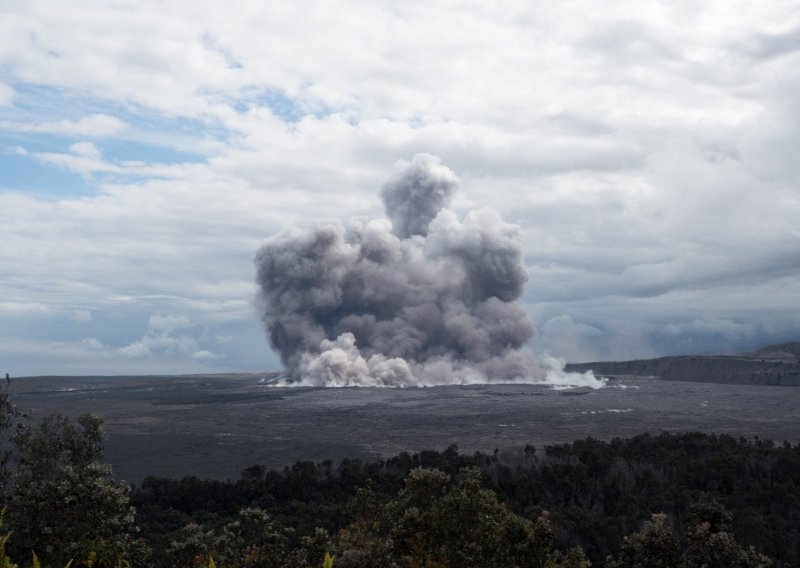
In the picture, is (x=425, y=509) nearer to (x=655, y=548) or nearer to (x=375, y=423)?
(x=655, y=548)

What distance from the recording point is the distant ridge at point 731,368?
146 metres

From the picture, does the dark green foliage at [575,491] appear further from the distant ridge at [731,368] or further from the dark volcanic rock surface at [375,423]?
A: the distant ridge at [731,368]

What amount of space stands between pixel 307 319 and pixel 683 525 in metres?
109

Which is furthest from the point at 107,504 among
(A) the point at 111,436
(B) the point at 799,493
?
(A) the point at 111,436

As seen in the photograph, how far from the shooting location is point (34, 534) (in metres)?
11.4

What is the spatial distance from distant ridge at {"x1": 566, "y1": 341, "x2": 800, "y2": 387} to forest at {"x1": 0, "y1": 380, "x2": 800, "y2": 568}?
117538mm

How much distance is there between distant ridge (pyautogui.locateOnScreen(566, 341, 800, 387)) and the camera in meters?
146

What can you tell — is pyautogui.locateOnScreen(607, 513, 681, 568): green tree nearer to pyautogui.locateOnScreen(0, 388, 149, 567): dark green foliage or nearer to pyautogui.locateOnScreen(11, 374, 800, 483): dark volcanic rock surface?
pyautogui.locateOnScreen(0, 388, 149, 567): dark green foliage

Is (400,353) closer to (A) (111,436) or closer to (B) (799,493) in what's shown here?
(A) (111,436)

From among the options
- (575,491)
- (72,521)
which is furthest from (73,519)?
(575,491)

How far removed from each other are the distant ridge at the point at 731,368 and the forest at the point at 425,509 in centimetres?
11754

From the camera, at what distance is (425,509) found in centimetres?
1149

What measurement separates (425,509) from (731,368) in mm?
164054

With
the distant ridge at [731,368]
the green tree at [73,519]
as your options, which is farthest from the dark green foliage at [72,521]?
the distant ridge at [731,368]
